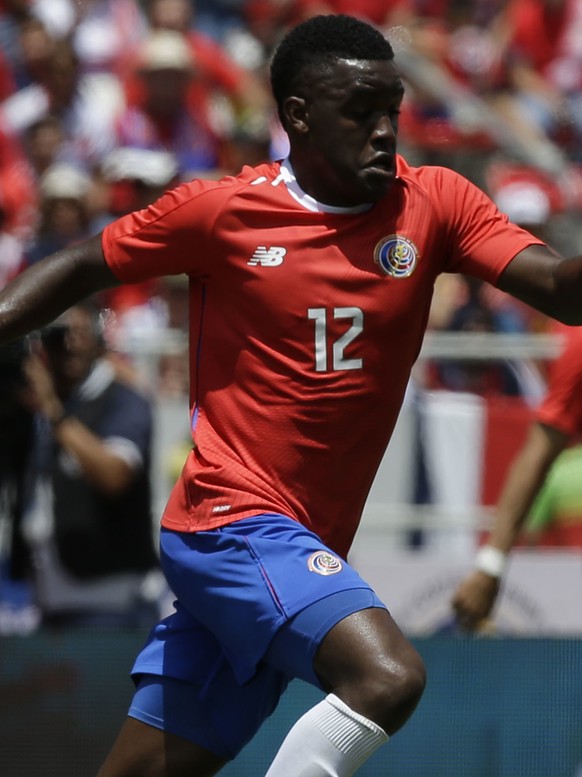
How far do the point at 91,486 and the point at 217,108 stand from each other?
475 cm

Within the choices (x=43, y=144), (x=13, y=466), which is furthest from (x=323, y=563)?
(x=43, y=144)

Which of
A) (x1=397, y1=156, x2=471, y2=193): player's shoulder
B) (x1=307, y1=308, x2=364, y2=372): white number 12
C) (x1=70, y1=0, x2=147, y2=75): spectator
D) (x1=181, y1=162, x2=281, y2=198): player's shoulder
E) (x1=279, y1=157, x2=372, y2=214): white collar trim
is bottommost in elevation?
(x1=70, y1=0, x2=147, y2=75): spectator

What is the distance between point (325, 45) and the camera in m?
3.91

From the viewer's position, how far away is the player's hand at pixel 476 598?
5359mm

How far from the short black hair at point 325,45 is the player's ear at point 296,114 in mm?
30

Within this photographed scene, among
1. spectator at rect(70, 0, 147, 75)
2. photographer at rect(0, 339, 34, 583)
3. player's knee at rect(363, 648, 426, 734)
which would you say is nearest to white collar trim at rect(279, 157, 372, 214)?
player's knee at rect(363, 648, 426, 734)

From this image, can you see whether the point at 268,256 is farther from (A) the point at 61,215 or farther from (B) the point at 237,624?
(A) the point at 61,215

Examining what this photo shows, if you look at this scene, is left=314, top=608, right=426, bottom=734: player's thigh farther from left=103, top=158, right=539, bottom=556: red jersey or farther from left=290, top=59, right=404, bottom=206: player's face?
left=290, top=59, right=404, bottom=206: player's face

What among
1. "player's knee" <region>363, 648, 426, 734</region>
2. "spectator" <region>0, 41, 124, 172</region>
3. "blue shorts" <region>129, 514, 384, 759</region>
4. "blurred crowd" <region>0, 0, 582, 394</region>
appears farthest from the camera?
"spectator" <region>0, 41, 124, 172</region>

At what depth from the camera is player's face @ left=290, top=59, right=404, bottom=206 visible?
3.85 meters

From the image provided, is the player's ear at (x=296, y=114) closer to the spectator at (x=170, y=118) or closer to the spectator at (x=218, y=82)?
the spectator at (x=170, y=118)

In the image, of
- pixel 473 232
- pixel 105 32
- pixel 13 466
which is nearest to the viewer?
pixel 473 232

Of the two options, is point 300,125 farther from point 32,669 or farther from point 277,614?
point 32,669

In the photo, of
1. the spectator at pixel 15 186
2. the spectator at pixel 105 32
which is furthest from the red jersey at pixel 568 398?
the spectator at pixel 105 32
